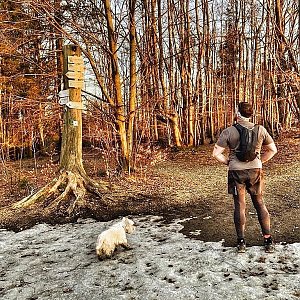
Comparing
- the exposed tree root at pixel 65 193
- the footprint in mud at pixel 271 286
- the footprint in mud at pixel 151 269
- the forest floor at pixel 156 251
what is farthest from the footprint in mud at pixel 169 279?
the exposed tree root at pixel 65 193

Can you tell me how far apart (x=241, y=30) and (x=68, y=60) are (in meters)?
16.4

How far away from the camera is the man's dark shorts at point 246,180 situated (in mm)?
4320

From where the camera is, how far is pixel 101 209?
7.04m

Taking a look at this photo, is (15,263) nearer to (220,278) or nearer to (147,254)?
(147,254)

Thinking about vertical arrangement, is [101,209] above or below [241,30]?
below

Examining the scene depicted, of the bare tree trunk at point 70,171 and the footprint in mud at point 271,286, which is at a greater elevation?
the bare tree trunk at point 70,171

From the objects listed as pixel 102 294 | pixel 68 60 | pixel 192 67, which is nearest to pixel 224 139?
pixel 102 294

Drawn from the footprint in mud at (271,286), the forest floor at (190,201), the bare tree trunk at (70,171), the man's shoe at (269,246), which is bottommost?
the forest floor at (190,201)

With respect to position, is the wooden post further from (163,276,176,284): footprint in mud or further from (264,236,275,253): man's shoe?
(264,236,275,253): man's shoe

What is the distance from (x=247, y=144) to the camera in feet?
13.9

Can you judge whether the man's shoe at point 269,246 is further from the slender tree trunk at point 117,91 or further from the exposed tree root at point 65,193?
the slender tree trunk at point 117,91

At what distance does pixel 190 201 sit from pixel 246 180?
326cm

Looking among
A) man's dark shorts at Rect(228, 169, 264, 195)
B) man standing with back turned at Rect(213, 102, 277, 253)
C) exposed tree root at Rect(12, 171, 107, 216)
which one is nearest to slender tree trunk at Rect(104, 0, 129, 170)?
exposed tree root at Rect(12, 171, 107, 216)

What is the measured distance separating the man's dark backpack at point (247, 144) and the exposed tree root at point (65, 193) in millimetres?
3880
